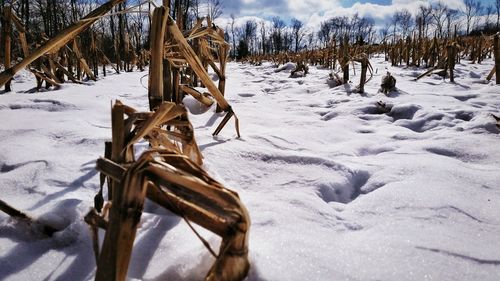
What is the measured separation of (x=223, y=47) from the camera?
2.21 metres

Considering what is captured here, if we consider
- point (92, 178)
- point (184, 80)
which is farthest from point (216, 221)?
point (184, 80)

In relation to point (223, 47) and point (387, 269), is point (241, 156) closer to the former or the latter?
point (387, 269)

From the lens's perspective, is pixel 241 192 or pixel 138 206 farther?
pixel 241 192

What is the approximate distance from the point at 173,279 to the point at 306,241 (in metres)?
0.28

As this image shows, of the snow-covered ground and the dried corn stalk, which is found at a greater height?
the dried corn stalk

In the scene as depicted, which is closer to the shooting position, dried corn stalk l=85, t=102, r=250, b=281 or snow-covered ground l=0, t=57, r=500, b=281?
dried corn stalk l=85, t=102, r=250, b=281

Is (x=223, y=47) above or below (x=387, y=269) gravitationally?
above

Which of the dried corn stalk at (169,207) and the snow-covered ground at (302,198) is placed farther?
the snow-covered ground at (302,198)

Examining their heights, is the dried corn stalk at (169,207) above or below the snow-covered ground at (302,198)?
above

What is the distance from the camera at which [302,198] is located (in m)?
0.89

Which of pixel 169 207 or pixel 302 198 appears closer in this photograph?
pixel 169 207

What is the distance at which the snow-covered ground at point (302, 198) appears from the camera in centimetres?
60

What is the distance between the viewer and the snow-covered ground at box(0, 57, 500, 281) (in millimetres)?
601

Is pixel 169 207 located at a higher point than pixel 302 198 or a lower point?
higher
